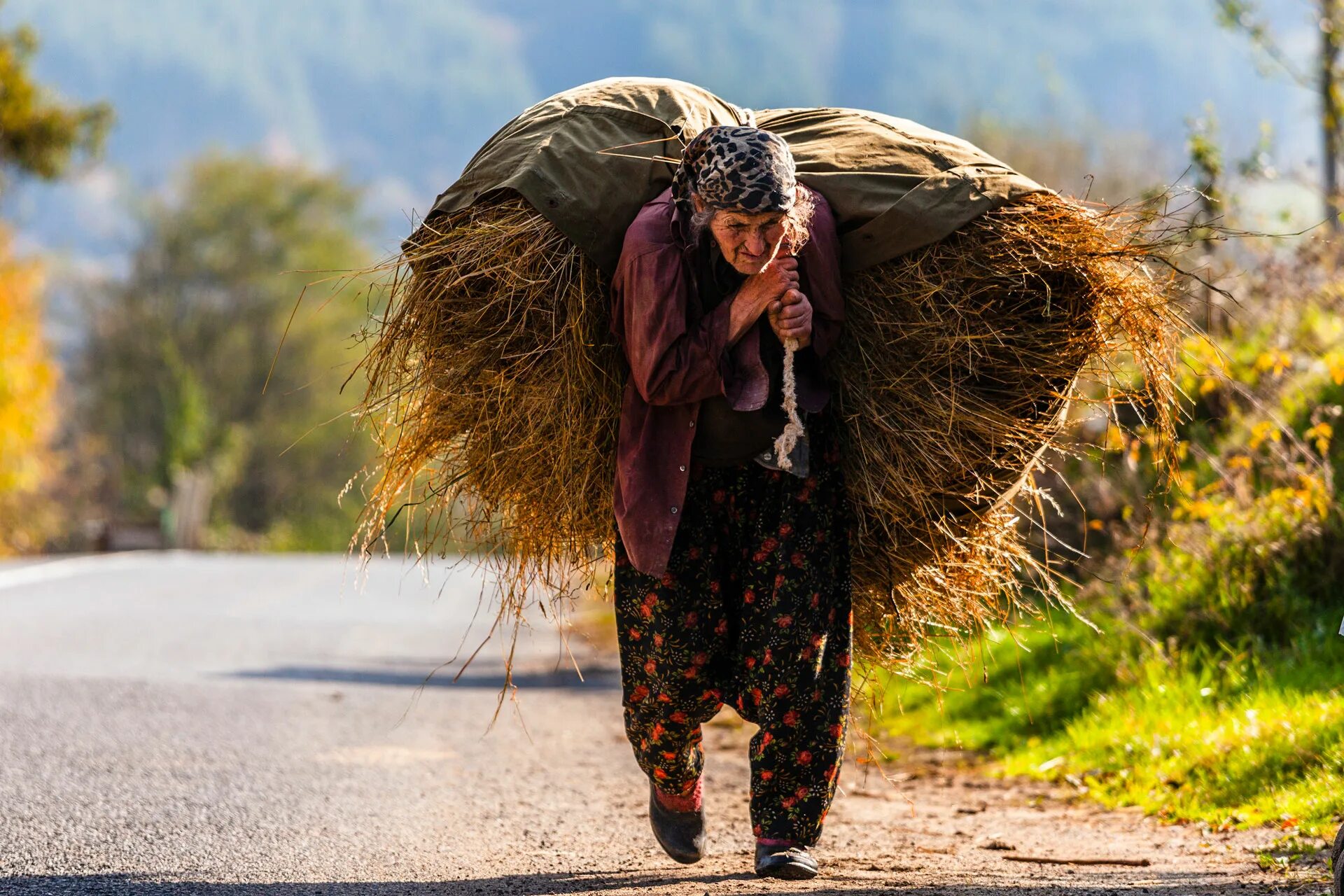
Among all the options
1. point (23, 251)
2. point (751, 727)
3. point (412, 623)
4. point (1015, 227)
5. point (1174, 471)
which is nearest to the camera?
point (1015, 227)

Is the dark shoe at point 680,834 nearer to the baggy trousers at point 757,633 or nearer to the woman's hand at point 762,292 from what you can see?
the baggy trousers at point 757,633

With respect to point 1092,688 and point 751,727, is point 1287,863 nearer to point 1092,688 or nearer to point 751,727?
point 1092,688

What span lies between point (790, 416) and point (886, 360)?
36cm

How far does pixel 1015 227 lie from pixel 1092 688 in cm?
289

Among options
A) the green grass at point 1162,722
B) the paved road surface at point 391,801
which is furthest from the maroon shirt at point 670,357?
the green grass at point 1162,722

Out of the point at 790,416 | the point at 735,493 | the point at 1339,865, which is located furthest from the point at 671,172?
the point at 1339,865

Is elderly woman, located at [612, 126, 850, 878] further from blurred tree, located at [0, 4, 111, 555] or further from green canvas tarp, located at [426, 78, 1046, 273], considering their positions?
blurred tree, located at [0, 4, 111, 555]

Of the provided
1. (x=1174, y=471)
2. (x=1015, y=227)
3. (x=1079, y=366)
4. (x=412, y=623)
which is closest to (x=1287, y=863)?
(x=1174, y=471)

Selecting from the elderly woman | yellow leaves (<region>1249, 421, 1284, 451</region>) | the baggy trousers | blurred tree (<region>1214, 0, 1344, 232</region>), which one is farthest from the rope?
blurred tree (<region>1214, 0, 1344, 232</region>)

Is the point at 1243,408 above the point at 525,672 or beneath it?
above

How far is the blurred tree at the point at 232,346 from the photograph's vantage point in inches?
1519

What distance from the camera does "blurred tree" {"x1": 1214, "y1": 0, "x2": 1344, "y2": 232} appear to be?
7.98 metres

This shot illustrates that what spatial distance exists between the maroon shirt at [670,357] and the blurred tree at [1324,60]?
204 inches

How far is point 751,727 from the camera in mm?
6582
